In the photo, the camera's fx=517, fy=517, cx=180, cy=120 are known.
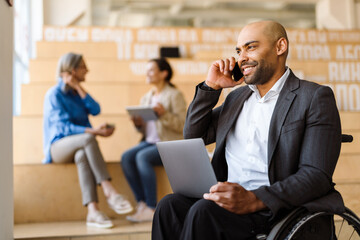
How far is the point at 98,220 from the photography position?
2.61 m

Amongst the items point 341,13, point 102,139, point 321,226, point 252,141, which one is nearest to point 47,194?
point 102,139

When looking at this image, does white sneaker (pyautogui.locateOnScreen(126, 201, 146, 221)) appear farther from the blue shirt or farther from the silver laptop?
the silver laptop

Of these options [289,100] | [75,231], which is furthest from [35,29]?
[289,100]

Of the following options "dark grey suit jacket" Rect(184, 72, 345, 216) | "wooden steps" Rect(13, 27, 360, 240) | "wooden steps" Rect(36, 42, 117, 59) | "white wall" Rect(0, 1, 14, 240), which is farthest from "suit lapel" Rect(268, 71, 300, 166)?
"wooden steps" Rect(36, 42, 117, 59)

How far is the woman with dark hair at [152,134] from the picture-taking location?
114 inches

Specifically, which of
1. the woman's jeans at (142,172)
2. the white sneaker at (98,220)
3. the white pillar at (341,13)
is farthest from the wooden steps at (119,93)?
the white pillar at (341,13)

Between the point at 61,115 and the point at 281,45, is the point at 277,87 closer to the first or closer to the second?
the point at 281,45

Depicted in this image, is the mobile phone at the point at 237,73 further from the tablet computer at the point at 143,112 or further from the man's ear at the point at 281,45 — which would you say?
the tablet computer at the point at 143,112

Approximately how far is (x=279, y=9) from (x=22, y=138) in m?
9.98

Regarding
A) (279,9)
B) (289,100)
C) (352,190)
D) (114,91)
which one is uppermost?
(279,9)

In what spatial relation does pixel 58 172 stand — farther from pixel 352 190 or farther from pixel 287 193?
pixel 287 193

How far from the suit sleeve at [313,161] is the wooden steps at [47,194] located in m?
1.71

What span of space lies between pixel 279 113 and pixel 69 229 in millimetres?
1485

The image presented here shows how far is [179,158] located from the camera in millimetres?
1502
